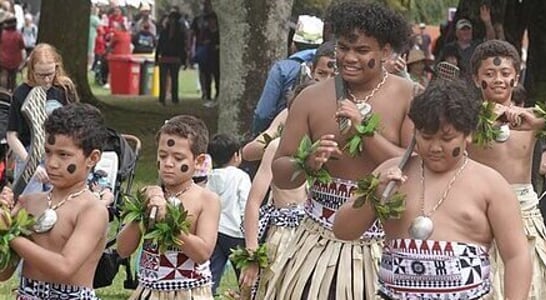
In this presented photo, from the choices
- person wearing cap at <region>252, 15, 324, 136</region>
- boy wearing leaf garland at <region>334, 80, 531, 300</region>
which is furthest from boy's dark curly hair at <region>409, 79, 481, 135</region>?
person wearing cap at <region>252, 15, 324, 136</region>

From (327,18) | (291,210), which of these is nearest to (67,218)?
(327,18)

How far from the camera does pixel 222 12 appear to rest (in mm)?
14586

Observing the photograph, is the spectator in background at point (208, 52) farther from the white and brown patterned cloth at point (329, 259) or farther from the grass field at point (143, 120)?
the white and brown patterned cloth at point (329, 259)

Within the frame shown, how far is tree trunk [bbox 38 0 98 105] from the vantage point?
20281mm

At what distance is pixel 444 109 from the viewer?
4918 mm

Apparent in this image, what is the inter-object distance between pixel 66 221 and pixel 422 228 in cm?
146

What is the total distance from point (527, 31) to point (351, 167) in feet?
42.5

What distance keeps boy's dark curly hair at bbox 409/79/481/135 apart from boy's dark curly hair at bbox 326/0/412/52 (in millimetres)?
537

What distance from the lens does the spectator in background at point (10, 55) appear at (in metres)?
25.7

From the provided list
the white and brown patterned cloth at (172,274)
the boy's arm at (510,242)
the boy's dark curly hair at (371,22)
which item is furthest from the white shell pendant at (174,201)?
the boy's arm at (510,242)

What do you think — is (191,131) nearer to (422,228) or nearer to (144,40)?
(422,228)

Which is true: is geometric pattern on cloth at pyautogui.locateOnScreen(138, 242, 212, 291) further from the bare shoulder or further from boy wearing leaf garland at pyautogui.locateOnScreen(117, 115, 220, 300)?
the bare shoulder

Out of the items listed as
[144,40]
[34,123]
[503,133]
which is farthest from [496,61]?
[144,40]

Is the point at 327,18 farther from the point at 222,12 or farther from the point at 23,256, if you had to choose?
the point at 222,12
